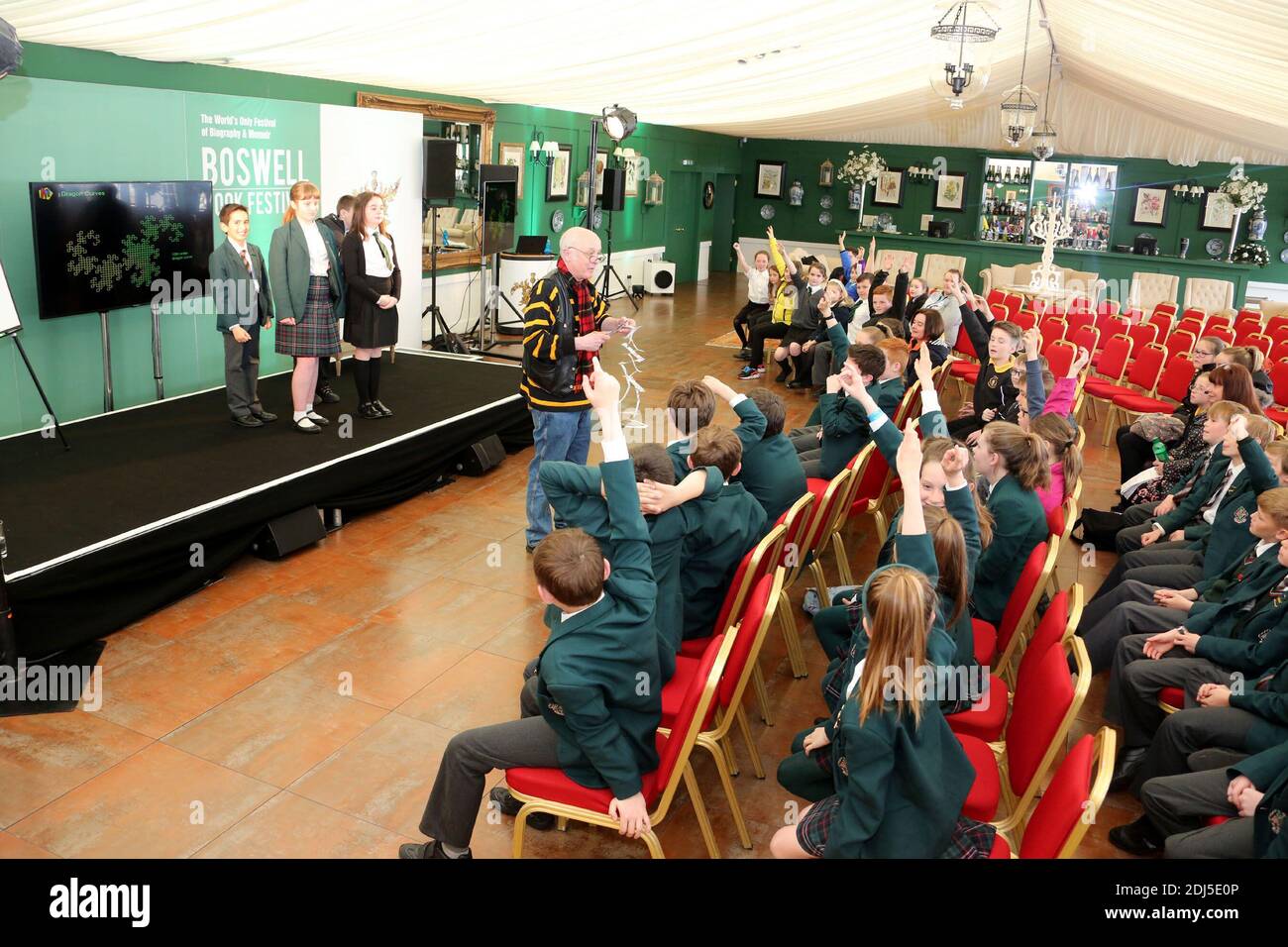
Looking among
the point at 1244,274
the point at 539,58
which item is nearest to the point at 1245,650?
the point at 539,58

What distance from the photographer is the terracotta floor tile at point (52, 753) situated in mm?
3455

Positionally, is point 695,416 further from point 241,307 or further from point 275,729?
point 241,307

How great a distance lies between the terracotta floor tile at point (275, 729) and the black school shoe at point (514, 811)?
2.42 ft

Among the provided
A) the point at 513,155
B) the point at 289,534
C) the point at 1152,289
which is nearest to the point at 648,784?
the point at 289,534

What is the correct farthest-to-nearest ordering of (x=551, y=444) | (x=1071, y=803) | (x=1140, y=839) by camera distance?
(x=551, y=444), (x=1140, y=839), (x=1071, y=803)

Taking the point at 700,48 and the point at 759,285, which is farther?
the point at 759,285

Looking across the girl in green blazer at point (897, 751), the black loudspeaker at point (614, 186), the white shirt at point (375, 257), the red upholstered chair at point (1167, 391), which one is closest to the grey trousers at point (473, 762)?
the girl in green blazer at point (897, 751)

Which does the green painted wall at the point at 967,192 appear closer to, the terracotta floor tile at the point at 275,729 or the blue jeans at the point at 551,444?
the blue jeans at the point at 551,444

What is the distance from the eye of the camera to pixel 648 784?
2.90 meters

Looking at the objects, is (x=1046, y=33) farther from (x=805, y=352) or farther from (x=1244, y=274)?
(x=1244, y=274)

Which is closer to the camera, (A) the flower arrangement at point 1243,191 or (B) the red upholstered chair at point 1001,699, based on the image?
(B) the red upholstered chair at point 1001,699

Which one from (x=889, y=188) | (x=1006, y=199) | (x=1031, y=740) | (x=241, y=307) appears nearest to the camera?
(x=1031, y=740)

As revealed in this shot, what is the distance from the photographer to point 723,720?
3303mm

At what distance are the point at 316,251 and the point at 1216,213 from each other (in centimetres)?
1856
